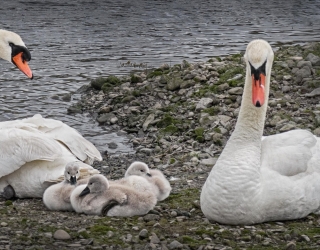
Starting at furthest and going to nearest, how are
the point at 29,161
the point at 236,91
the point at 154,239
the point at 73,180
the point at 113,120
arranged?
the point at 113,120 → the point at 236,91 → the point at 29,161 → the point at 73,180 → the point at 154,239

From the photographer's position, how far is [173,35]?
76.2ft

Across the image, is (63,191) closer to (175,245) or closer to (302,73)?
(175,245)

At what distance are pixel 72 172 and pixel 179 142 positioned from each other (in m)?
3.46

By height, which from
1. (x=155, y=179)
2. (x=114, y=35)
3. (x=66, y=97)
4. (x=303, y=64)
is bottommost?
(x=66, y=97)

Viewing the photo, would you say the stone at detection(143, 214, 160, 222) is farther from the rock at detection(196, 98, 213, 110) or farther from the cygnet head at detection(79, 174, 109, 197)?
the rock at detection(196, 98, 213, 110)

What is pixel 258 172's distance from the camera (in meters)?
7.09

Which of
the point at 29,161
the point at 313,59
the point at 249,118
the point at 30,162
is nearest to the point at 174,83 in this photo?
the point at 313,59

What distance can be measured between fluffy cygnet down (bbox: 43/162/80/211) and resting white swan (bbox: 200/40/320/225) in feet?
5.08

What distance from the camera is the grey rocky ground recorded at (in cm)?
675

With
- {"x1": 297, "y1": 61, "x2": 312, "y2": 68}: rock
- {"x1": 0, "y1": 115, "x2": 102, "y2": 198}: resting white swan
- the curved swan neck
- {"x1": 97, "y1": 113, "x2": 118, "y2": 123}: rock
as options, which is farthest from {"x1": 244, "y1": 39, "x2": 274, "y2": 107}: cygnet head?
{"x1": 297, "y1": 61, "x2": 312, "y2": 68}: rock

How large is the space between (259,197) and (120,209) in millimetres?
1429

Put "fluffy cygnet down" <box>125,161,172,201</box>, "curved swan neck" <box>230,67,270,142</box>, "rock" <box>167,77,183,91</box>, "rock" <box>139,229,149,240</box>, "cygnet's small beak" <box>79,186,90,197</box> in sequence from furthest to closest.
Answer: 1. "rock" <box>167,77,183,91</box>
2. "fluffy cygnet down" <box>125,161,172,201</box>
3. "cygnet's small beak" <box>79,186,90,197</box>
4. "curved swan neck" <box>230,67,270,142</box>
5. "rock" <box>139,229,149,240</box>

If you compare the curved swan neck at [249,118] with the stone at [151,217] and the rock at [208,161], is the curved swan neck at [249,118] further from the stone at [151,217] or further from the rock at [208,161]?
the rock at [208,161]

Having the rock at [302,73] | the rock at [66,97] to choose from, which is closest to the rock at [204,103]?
the rock at [302,73]
